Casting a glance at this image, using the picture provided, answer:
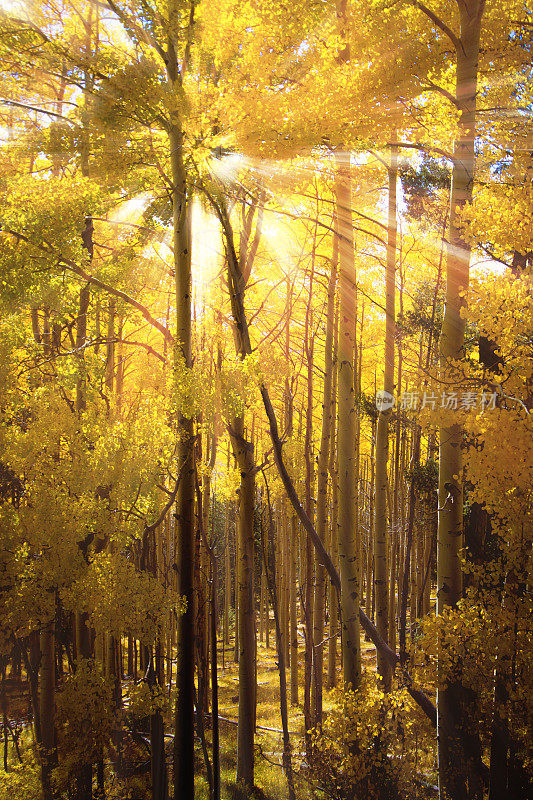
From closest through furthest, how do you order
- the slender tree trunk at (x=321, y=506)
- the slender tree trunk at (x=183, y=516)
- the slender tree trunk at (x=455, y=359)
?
the slender tree trunk at (x=455, y=359) → the slender tree trunk at (x=183, y=516) → the slender tree trunk at (x=321, y=506)

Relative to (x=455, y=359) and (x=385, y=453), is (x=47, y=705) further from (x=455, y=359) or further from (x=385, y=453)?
(x=455, y=359)

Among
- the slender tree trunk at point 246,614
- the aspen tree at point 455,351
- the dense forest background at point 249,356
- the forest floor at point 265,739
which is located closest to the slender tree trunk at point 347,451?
the dense forest background at point 249,356

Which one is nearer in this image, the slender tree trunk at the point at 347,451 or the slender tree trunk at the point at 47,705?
the slender tree trunk at the point at 347,451

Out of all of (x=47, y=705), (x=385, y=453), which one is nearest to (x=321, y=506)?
(x=385, y=453)

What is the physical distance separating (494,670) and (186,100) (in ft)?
17.5

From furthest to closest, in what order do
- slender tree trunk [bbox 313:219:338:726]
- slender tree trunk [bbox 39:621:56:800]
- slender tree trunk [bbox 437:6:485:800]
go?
slender tree trunk [bbox 313:219:338:726] < slender tree trunk [bbox 39:621:56:800] < slender tree trunk [bbox 437:6:485:800]

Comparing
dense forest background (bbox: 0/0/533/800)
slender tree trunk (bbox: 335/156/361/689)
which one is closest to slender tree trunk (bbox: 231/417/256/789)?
dense forest background (bbox: 0/0/533/800)

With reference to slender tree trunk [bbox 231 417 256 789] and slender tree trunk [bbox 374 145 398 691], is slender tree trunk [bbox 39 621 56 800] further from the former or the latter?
slender tree trunk [bbox 374 145 398 691]

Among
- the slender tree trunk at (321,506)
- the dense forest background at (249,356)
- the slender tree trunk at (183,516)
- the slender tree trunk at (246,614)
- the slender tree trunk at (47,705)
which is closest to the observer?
the dense forest background at (249,356)

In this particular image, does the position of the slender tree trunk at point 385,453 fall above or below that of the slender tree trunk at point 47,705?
above

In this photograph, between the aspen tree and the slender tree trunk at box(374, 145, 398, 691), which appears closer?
the aspen tree

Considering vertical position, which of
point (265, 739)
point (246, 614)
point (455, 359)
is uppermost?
point (455, 359)

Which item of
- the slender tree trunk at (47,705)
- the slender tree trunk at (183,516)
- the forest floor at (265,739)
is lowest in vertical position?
the forest floor at (265,739)

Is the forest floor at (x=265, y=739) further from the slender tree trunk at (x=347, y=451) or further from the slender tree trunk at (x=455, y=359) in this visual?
the slender tree trunk at (x=455, y=359)
